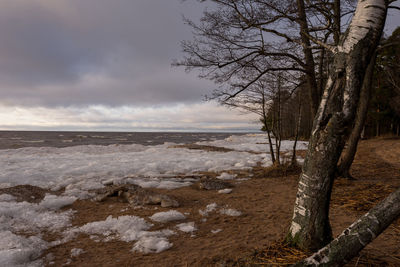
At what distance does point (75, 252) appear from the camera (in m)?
3.36

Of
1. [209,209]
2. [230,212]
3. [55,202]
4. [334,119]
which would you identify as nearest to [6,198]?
[55,202]

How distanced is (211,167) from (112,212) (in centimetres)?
598

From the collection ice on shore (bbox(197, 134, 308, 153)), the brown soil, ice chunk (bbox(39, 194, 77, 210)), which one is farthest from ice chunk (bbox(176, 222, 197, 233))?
ice on shore (bbox(197, 134, 308, 153))

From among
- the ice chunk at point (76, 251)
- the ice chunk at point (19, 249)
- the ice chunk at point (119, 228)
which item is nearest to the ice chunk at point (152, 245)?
the ice chunk at point (119, 228)

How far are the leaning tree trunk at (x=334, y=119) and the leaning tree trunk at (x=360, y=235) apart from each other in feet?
1.70

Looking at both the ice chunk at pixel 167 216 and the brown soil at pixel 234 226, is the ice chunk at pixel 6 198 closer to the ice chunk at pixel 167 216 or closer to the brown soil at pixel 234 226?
the brown soil at pixel 234 226

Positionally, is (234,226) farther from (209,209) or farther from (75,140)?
(75,140)

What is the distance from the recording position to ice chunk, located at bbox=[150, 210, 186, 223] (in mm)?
4491

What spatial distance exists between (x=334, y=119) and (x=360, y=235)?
1.07 meters

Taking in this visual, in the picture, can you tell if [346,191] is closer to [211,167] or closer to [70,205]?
[211,167]

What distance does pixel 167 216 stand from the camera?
14.9ft

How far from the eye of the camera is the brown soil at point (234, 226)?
120 inches

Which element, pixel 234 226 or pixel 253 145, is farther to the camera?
pixel 253 145

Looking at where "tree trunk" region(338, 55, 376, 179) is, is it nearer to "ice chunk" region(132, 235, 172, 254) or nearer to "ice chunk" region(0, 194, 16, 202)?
"ice chunk" region(132, 235, 172, 254)
